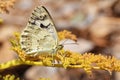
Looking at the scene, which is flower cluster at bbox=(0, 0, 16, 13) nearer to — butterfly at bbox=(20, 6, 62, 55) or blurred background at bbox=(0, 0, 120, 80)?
butterfly at bbox=(20, 6, 62, 55)

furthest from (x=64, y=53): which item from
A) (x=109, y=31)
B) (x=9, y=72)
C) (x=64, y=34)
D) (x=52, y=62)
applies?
(x=109, y=31)

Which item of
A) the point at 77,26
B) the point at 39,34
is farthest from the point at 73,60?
the point at 77,26

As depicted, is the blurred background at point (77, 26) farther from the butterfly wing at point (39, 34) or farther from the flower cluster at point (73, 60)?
the flower cluster at point (73, 60)

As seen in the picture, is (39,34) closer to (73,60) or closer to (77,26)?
(73,60)

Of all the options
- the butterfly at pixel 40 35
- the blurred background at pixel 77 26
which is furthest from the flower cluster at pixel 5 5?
the blurred background at pixel 77 26

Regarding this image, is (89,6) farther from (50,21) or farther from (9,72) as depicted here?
(50,21)

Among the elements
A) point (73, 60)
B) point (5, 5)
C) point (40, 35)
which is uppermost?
point (5, 5)
